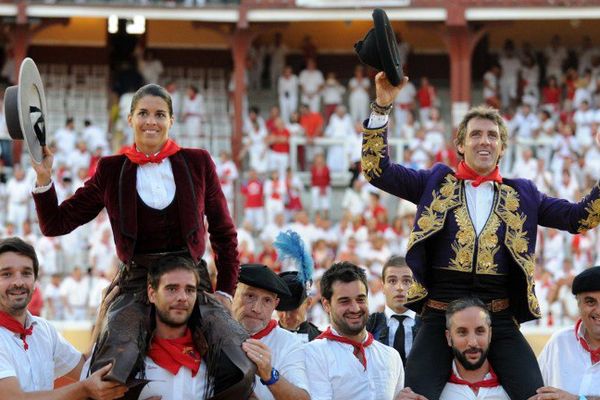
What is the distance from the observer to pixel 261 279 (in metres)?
8.68

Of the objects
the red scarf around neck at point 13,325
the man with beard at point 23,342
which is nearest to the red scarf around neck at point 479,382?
the man with beard at point 23,342

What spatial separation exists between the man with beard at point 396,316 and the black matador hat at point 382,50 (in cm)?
220

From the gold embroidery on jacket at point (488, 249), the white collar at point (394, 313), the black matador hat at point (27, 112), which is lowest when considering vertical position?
the white collar at point (394, 313)

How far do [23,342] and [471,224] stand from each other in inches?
96.5

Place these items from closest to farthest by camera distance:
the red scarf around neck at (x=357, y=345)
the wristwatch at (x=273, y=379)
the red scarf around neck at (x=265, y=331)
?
the wristwatch at (x=273, y=379)
the red scarf around neck at (x=357, y=345)
the red scarf around neck at (x=265, y=331)

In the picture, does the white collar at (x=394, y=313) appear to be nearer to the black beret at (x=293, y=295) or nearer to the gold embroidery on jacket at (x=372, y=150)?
the black beret at (x=293, y=295)

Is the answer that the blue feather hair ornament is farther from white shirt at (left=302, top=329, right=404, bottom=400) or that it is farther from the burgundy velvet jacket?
the burgundy velvet jacket

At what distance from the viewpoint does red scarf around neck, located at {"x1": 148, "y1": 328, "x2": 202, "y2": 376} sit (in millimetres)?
7621

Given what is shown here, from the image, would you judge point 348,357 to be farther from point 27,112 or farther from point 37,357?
point 27,112

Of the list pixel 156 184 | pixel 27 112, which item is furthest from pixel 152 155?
pixel 27 112

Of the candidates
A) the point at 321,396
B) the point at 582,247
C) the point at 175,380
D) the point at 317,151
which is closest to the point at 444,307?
the point at 321,396

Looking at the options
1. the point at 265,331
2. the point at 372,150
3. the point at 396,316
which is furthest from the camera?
the point at 396,316

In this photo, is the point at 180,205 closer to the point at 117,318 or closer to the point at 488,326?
the point at 117,318

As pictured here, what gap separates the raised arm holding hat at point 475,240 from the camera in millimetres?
7707
